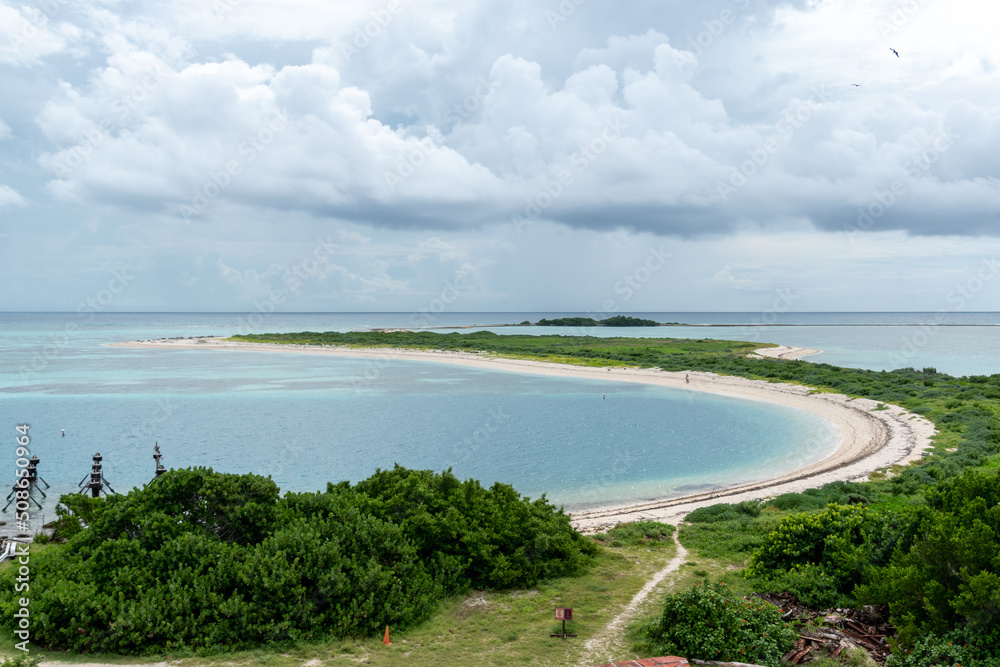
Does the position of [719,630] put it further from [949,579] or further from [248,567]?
[248,567]

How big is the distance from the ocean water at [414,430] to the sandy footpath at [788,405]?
1.53 meters

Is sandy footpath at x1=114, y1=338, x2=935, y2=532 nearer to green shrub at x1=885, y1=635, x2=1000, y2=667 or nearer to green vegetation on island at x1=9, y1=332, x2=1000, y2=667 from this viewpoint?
green vegetation on island at x1=9, y1=332, x2=1000, y2=667

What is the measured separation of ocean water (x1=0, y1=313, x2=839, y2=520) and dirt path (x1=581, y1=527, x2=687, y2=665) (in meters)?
8.83

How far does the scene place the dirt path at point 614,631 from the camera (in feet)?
31.4

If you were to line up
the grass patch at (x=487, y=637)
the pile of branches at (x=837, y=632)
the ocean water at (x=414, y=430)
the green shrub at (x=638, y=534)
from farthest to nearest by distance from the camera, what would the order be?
the ocean water at (x=414, y=430) → the green shrub at (x=638, y=534) → the grass patch at (x=487, y=637) → the pile of branches at (x=837, y=632)

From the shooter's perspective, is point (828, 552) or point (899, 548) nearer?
point (899, 548)

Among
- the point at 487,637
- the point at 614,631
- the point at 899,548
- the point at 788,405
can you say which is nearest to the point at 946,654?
the point at 899,548

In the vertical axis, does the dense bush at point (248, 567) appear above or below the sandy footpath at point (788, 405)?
above

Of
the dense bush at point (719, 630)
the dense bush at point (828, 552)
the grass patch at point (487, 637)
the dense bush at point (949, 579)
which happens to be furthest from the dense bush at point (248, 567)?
the dense bush at point (949, 579)

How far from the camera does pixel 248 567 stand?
10.4 metres

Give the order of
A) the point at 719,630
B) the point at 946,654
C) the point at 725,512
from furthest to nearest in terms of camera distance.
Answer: the point at 725,512 < the point at 719,630 < the point at 946,654

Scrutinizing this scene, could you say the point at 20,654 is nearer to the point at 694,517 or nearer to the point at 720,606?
the point at 720,606

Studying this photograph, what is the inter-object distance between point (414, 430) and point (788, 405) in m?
29.4

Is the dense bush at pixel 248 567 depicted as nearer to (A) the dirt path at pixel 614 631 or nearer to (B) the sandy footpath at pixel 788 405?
(A) the dirt path at pixel 614 631
